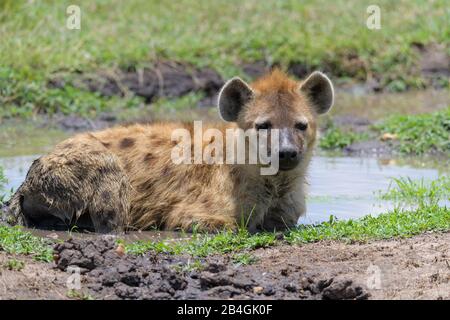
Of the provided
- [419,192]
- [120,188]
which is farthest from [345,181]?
[120,188]

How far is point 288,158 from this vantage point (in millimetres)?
5887

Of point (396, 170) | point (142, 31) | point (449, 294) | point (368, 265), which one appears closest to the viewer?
point (449, 294)

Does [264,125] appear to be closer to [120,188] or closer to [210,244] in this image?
[210,244]

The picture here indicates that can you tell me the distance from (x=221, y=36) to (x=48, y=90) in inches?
101

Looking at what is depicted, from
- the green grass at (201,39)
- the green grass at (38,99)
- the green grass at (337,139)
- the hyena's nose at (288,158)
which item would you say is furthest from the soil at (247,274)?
the green grass at (201,39)

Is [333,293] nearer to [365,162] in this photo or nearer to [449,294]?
[449,294]

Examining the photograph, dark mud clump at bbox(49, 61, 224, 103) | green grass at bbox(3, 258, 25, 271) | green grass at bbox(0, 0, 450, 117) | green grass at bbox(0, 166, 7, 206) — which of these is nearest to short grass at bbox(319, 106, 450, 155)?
dark mud clump at bbox(49, 61, 224, 103)

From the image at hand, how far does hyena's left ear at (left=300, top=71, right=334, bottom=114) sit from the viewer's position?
6.46m

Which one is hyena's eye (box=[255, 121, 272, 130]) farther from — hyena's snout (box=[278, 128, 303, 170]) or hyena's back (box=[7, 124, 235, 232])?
hyena's back (box=[7, 124, 235, 232])

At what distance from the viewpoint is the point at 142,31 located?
1204 cm

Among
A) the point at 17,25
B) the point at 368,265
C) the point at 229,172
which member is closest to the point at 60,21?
the point at 17,25

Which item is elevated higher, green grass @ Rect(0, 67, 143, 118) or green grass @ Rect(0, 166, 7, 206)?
green grass @ Rect(0, 67, 143, 118)

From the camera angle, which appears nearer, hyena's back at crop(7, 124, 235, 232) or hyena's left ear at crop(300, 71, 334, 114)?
hyena's back at crop(7, 124, 235, 232)

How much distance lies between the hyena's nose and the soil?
→ 65cm
